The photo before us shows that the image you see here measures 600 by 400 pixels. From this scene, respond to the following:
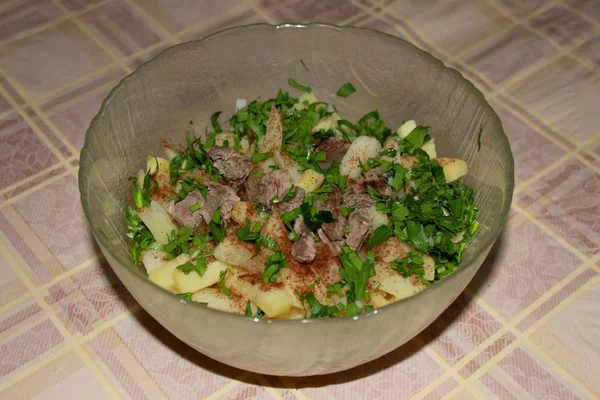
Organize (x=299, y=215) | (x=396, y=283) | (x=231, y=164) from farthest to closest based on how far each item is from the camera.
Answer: (x=231, y=164), (x=299, y=215), (x=396, y=283)

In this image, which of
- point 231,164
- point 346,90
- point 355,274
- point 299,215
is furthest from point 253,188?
point 346,90

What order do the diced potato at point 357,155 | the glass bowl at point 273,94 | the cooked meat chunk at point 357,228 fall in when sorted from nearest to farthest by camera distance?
the glass bowl at point 273,94 < the cooked meat chunk at point 357,228 < the diced potato at point 357,155

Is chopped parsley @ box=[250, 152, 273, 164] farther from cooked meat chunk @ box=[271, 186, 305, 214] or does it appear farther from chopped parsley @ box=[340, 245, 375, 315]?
chopped parsley @ box=[340, 245, 375, 315]

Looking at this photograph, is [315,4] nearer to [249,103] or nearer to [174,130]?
[249,103]

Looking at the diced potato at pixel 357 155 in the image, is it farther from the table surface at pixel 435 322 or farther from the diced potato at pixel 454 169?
the table surface at pixel 435 322

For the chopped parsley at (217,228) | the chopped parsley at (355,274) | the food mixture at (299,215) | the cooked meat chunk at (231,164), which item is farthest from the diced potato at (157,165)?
the chopped parsley at (355,274)

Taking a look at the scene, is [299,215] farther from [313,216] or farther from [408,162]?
[408,162]

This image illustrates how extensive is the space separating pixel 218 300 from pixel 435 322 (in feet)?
1.99

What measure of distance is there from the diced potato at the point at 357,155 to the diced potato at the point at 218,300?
1.61ft

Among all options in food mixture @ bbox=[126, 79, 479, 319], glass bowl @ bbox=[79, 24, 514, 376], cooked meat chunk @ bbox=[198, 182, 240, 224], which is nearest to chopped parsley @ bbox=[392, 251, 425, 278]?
food mixture @ bbox=[126, 79, 479, 319]

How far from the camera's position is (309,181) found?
1839mm

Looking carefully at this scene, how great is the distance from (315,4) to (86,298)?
1430 mm

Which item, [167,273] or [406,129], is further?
[406,129]

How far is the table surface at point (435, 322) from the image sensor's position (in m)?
1.78
